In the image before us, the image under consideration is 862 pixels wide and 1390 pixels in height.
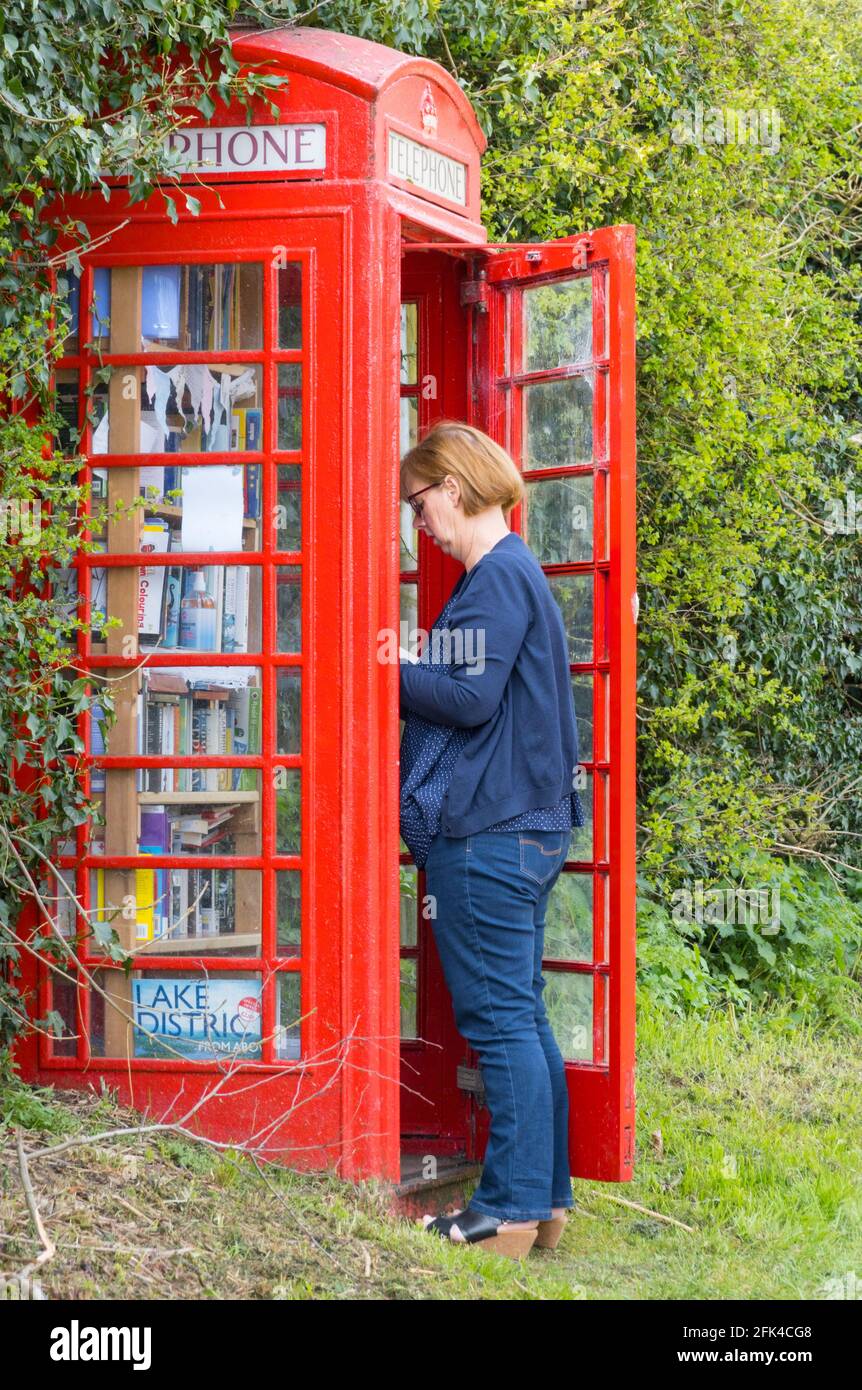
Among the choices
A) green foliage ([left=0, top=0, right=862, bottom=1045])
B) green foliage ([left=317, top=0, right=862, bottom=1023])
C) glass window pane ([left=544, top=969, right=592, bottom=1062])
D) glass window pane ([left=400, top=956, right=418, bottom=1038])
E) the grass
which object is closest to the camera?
the grass

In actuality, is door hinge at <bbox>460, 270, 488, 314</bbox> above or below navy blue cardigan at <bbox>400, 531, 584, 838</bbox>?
above

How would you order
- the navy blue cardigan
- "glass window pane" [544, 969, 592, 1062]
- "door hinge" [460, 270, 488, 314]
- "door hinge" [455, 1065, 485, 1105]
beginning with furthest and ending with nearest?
"door hinge" [460, 270, 488, 314] < "door hinge" [455, 1065, 485, 1105] < "glass window pane" [544, 969, 592, 1062] < the navy blue cardigan

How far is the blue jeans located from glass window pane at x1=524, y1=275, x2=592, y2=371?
55.3 inches

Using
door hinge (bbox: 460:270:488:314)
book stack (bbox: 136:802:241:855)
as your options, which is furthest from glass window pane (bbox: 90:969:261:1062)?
door hinge (bbox: 460:270:488:314)

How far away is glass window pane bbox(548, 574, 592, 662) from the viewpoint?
4.75 m

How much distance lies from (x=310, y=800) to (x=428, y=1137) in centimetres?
132

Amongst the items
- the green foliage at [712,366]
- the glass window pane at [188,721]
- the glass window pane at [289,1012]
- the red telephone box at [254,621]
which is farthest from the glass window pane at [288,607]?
the glass window pane at [289,1012]

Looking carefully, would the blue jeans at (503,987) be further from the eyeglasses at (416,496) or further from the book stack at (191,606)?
the eyeglasses at (416,496)

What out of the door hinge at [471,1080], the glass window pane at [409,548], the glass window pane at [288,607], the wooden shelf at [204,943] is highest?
the glass window pane at [409,548]

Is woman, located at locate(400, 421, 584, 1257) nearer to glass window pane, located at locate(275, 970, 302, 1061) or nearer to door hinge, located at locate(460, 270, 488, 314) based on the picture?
glass window pane, located at locate(275, 970, 302, 1061)

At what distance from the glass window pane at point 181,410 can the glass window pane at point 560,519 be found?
3.11ft

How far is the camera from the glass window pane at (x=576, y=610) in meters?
4.75

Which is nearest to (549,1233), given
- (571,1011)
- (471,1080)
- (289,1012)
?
(471,1080)

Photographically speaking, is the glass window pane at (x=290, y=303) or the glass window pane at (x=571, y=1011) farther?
the glass window pane at (x=571, y=1011)
